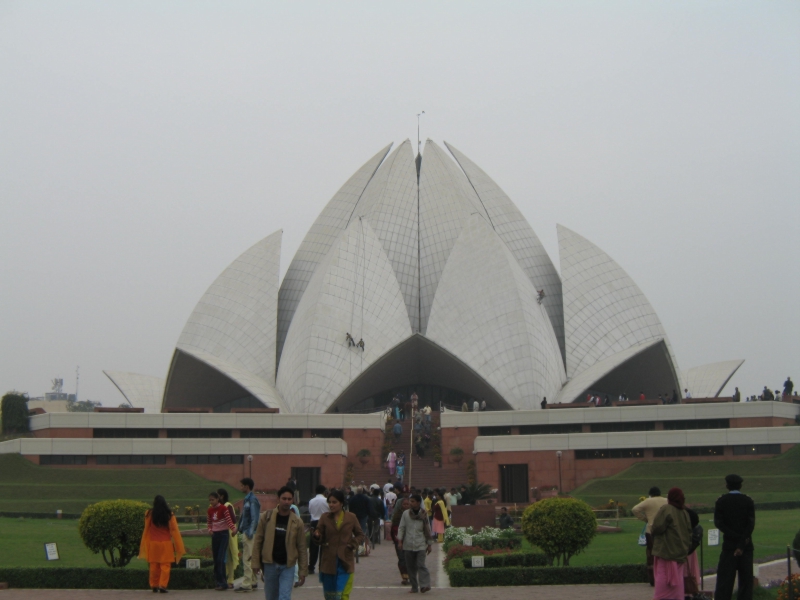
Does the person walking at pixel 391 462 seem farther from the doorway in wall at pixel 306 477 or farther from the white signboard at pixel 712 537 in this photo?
the white signboard at pixel 712 537

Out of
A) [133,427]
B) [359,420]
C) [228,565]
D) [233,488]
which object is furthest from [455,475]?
[228,565]

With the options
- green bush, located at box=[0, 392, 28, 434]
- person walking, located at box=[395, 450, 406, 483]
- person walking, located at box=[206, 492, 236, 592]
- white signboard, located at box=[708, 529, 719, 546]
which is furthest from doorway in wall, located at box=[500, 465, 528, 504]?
person walking, located at box=[206, 492, 236, 592]

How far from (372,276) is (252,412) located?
27.8 ft

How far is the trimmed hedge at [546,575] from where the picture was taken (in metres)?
11.1

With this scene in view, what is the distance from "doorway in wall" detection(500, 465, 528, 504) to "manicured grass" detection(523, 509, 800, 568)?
26.6 ft

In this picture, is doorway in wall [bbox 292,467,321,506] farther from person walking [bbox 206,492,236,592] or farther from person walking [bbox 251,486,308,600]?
person walking [bbox 251,486,308,600]

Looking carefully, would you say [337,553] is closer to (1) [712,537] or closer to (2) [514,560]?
(2) [514,560]

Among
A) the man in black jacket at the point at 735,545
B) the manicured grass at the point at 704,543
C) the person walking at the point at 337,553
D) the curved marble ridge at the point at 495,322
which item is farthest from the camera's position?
the curved marble ridge at the point at 495,322

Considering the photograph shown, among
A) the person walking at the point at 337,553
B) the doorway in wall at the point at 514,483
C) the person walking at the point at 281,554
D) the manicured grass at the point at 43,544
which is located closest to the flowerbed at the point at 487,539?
the manicured grass at the point at 43,544

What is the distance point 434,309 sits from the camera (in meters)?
36.2

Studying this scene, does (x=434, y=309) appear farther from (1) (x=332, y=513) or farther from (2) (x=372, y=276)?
(1) (x=332, y=513)

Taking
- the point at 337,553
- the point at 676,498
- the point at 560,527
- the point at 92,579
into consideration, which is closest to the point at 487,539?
the point at 560,527

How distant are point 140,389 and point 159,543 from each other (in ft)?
98.9

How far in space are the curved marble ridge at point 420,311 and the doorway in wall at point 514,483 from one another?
5705mm
